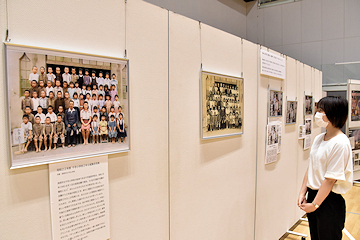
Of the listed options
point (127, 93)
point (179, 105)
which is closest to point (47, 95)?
point (127, 93)

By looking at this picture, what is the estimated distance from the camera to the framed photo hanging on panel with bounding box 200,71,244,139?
7.66 ft

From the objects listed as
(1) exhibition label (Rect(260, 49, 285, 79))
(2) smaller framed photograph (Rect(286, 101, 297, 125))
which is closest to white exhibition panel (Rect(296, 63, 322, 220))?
(2) smaller framed photograph (Rect(286, 101, 297, 125))

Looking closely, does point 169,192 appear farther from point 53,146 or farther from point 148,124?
point 53,146

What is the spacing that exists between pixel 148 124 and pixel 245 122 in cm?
157

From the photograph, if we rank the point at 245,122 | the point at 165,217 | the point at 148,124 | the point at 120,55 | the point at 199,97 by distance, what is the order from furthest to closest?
the point at 245,122, the point at 199,97, the point at 165,217, the point at 148,124, the point at 120,55

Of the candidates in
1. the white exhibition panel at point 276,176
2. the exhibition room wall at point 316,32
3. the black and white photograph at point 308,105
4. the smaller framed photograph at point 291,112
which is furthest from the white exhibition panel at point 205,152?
the exhibition room wall at point 316,32

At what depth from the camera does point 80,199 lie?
145 centimetres

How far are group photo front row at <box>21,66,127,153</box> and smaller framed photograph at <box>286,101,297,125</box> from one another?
3.12 m

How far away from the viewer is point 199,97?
2283 millimetres

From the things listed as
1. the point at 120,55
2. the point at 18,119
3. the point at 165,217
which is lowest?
the point at 165,217

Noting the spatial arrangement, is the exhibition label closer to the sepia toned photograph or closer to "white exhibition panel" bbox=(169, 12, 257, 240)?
"white exhibition panel" bbox=(169, 12, 257, 240)

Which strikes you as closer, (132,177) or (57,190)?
(57,190)

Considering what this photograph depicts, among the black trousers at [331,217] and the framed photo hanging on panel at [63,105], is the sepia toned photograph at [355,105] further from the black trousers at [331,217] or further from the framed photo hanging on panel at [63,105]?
the framed photo hanging on panel at [63,105]

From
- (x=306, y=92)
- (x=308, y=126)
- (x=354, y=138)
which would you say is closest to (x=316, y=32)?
(x=354, y=138)
